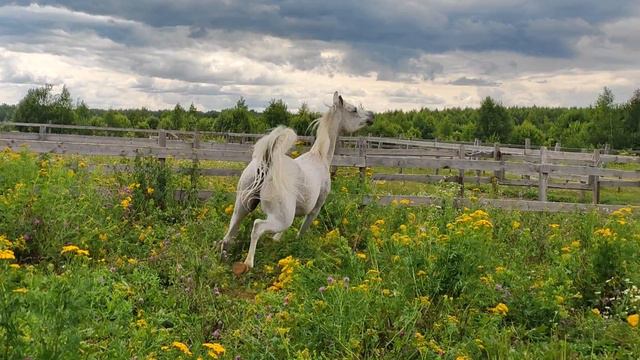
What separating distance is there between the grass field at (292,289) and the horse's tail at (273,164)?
0.83 metres

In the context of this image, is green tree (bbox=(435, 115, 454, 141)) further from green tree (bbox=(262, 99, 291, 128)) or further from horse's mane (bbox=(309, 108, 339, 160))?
horse's mane (bbox=(309, 108, 339, 160))

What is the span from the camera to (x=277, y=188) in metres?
6.43

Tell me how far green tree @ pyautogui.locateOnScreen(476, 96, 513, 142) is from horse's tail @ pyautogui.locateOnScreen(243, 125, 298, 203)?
43.5m

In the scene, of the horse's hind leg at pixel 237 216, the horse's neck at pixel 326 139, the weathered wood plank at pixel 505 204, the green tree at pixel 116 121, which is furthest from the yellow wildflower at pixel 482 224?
the green tree at pixel 116 121

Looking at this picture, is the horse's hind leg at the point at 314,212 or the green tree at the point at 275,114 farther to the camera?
the green tree at the point at 275,114

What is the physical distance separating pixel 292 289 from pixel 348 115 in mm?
4071

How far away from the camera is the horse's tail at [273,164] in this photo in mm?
6441

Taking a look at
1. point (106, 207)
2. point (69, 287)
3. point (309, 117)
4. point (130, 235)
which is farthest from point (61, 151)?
point (309, 117)

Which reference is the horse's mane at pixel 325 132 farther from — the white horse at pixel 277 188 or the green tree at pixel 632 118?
the green tree at pixel 632 118

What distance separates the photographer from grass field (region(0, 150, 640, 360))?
337cm

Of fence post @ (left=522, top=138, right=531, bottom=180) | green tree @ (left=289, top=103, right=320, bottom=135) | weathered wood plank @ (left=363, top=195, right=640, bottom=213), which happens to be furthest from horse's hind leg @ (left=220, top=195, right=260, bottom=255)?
green tree @ (left=289, top=103, right=320, bottom=135)

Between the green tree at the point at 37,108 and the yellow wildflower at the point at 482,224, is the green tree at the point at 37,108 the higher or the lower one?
the higher one

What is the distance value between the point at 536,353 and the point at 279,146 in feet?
11.7

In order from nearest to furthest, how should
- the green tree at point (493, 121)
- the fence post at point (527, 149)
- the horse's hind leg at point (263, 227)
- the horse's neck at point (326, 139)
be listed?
1. the horse's hind leg at point (263, 227)
2. the horse's neck at point (326, 139)
3. the fence post at point (527, 149)
4. the green tree at point (493, 121)
